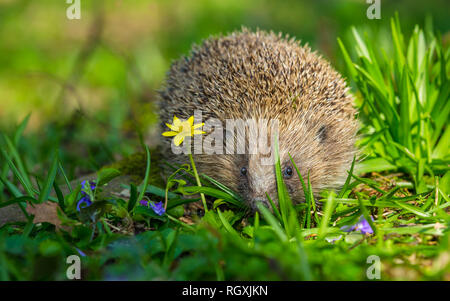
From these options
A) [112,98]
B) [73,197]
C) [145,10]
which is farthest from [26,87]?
[73,197]

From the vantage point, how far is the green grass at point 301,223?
2611 mm

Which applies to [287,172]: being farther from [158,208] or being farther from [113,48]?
[113,48]

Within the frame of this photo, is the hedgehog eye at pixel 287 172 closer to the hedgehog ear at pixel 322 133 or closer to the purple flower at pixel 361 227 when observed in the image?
the hedgehog ear at pixel 322 133

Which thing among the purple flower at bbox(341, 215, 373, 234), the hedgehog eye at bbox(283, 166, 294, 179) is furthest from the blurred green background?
the purple flower at bbox(341, 215, 373, 234)

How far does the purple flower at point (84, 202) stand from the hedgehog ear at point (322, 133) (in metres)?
2.24

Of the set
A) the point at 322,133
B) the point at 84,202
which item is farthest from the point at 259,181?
the point at 84,202

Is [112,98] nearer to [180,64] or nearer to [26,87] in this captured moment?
[26,87]

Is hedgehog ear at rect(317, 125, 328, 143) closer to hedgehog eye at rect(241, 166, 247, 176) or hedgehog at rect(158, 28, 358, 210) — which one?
hedgehog at rect(158, 28, 358, 210)

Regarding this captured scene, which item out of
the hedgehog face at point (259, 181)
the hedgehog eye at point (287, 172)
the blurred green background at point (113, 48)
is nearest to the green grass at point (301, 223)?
the hedgehog face at point (259, 181)

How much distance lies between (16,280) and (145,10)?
9345 mm

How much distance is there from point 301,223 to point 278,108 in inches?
42.1

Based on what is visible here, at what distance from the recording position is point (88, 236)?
317 cm

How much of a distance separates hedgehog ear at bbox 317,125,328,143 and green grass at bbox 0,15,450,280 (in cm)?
43
